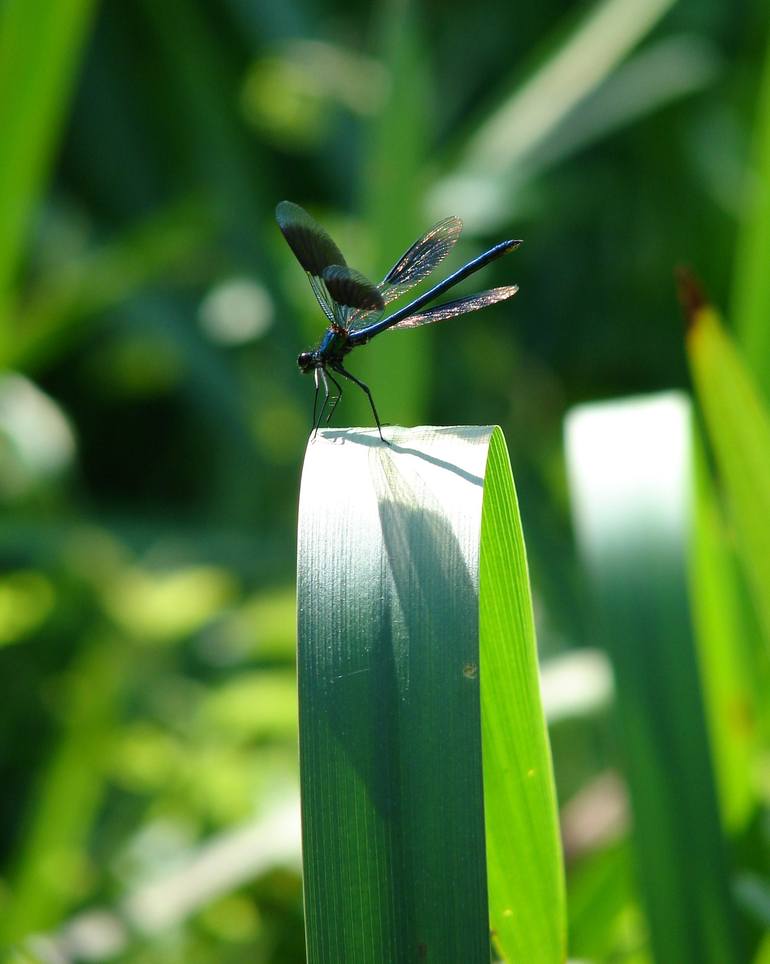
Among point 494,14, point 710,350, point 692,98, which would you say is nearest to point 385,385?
point 710,350

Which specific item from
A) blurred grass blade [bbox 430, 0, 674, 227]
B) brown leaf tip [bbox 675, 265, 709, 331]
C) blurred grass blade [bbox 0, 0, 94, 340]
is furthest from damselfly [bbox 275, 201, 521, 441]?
blurred grass blade [bbox 430, 0, 674, 227]

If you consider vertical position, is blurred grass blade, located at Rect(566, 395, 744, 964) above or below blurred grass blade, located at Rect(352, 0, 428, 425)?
below

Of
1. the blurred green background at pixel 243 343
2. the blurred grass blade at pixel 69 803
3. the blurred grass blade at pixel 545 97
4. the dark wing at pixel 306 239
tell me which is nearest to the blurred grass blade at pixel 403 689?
the dark wing at pixel 306 239

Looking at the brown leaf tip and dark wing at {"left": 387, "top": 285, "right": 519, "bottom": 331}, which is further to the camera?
dark wing at {"left": 387, "top": 285, "right": 519, "bottom": 331}

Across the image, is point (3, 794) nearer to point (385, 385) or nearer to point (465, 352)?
point (385, 385)

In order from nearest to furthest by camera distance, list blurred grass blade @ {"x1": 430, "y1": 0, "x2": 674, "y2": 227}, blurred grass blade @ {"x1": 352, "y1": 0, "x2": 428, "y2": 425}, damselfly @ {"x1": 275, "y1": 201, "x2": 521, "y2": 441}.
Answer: damselfly @ {"x1": 275, "y1": 201, "x2": 521, "y2": 441}
blurred grass blade @ {"x1": 352, "y1": 0, "x2": 428, "y2": 425}
blurred grass blade @ {"x1": 430, "y1": 0, "x2": 674, "y2": 227}

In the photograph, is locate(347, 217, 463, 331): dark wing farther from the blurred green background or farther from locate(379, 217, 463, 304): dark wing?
the blurred green background
